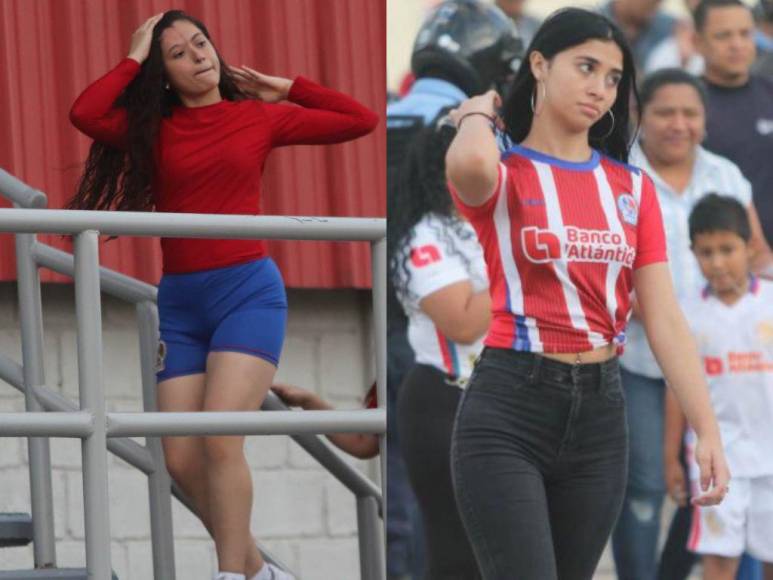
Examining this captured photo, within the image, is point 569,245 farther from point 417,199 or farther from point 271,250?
point 271,250

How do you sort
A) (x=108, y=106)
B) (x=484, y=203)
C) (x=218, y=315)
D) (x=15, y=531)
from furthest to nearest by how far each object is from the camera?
(x=15, y=531) < (x=108, y=106) < (x=218, y=315) < (x=484, y=203)

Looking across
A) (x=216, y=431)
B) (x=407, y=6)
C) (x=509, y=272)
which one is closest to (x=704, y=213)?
(x=509, y=272)

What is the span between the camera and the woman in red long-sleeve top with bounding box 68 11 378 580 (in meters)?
4.23

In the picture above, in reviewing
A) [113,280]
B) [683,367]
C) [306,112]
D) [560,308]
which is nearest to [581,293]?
[560,308]

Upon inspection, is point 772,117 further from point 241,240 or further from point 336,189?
point 336,189

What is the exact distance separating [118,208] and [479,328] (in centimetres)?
90

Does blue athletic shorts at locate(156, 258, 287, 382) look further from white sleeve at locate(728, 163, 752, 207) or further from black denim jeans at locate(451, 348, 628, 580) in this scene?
white sleeve at locate(728, 163, 752, 207)

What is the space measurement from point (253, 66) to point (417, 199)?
2.41 metres

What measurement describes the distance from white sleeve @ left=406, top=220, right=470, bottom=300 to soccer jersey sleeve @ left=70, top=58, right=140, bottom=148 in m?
0.74

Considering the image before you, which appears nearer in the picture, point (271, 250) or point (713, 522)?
point (713, 522)

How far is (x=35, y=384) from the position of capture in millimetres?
4641

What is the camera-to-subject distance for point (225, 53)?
6.41 m

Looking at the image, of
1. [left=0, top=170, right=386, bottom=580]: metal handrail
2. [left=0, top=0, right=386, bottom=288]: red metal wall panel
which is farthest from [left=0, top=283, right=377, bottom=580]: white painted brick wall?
[left=0, top=170, right=386, bottom=580]: metal handrail

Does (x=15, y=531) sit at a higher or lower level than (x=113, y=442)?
lower
